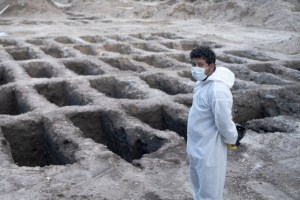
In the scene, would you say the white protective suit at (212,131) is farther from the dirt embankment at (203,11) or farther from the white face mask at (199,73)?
the dirt embankment at (203,11)

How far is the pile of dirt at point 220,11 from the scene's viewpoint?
62.0 ft

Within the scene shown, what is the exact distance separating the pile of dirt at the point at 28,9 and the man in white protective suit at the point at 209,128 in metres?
21.2

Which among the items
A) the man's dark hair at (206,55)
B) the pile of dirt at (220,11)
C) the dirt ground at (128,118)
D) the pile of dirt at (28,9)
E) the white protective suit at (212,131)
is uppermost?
the man's dark hair at (206,55)

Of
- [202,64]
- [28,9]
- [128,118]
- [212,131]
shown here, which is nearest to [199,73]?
[202,64]

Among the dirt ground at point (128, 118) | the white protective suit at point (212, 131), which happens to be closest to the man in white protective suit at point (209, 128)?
the white protective suit at point (212, 131)

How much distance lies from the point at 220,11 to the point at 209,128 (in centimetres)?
2029

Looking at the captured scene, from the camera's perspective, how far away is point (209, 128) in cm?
345

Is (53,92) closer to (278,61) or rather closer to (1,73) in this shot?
(1,73)

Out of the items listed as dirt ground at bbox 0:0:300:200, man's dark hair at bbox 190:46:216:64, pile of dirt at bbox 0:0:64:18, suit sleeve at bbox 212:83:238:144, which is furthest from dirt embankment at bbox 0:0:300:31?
suit sleeve at bbox 212:83:238:144

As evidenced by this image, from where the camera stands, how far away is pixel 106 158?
5.12m

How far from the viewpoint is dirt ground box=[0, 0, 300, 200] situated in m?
4.59

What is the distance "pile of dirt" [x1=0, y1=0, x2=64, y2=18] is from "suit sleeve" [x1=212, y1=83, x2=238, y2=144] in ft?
70.3

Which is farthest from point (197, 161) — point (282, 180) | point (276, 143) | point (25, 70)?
point (25, 70)

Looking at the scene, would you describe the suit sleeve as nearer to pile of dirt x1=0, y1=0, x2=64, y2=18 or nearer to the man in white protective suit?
the man in white protective suit
